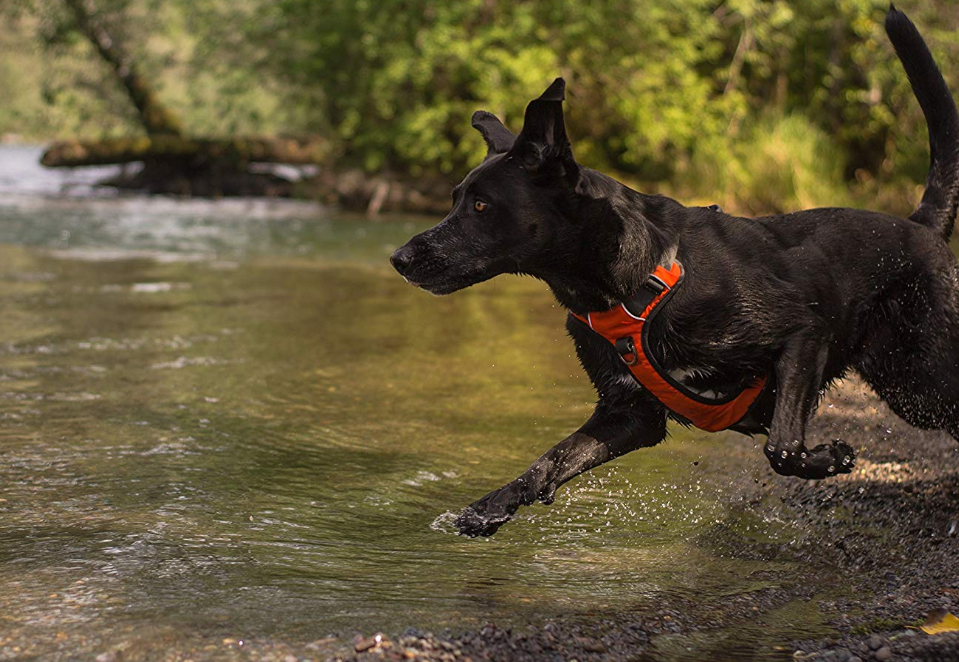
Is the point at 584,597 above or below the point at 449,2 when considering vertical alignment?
below

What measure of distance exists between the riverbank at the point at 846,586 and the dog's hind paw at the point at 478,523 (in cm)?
73

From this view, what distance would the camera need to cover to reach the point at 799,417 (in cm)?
414

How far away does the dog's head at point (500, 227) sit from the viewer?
404 centimetres

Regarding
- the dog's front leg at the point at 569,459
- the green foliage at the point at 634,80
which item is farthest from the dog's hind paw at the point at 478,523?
the green foliage at the point at 634,80

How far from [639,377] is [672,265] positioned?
45cm

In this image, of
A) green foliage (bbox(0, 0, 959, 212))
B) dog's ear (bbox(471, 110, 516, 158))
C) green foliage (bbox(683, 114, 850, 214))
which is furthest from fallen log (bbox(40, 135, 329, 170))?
dog's ear (bbox(471, 110, 516, 158))

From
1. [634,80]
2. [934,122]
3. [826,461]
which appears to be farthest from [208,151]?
[826,461]

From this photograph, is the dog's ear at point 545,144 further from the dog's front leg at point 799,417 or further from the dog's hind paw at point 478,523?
the dog's hind paw at point 478,523

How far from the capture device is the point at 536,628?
321cm

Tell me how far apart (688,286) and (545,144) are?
0.78 metres

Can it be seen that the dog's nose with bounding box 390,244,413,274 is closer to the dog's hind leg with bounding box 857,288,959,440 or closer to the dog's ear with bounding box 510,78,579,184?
the dog's ear with bounding box 510,78,579,184

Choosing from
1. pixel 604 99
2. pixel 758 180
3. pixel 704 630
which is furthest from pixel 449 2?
pixel 704 630

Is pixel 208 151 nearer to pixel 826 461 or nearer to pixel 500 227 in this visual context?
pixel 500 227

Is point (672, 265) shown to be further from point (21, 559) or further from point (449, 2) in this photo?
point (449, 2)
